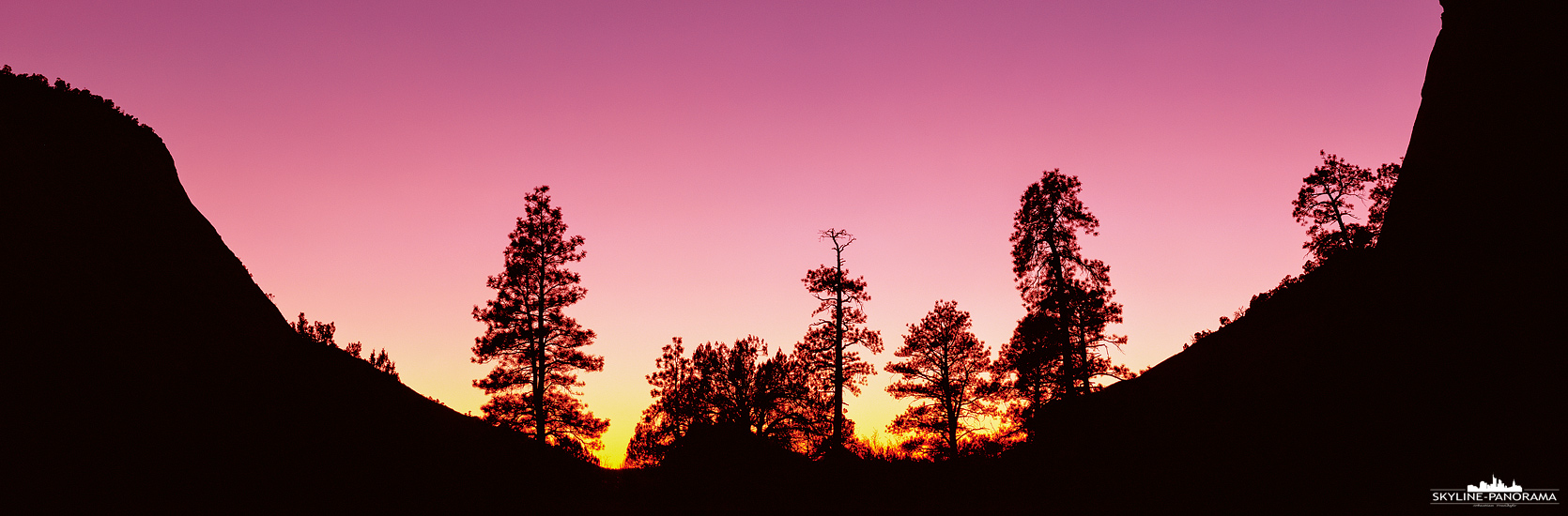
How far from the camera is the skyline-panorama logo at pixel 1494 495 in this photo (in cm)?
976

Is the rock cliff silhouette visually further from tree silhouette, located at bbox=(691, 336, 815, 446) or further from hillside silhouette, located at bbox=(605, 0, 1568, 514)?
tree silhouette, located at bbox=(691, 336, 815, 446)

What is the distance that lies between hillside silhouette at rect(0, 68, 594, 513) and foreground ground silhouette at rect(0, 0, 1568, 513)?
0.22 ft

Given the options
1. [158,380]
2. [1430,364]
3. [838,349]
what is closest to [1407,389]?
[1430,364]

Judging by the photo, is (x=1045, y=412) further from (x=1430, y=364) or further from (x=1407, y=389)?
(x=1430, y=364)

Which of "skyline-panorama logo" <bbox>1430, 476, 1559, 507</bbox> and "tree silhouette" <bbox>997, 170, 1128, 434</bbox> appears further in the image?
"tree silhouette" <bbox>997, 170, 1128, 434</bbox>

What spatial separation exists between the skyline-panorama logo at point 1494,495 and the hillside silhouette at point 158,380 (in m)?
17.7

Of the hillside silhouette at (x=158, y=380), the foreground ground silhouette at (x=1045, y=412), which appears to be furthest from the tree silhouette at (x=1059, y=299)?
the hillside silhouette at (x=158, y=380)

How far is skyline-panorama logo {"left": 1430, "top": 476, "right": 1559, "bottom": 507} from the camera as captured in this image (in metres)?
9.76

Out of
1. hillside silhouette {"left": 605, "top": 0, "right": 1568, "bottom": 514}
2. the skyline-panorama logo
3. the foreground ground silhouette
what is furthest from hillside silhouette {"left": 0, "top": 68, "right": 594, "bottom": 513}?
the skyline-panorama logo

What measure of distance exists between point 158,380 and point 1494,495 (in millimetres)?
26505

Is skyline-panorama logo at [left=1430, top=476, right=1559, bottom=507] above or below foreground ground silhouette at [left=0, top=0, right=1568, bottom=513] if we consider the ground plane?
below

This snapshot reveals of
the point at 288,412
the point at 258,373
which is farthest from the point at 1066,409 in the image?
the point at 258,373

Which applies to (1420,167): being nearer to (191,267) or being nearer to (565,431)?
(565,431)

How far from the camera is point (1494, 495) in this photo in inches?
398
